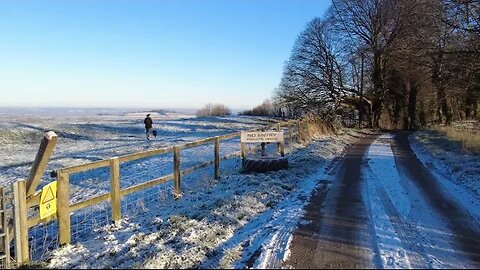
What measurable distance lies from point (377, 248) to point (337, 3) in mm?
42051

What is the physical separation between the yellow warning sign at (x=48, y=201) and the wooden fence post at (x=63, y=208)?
7cm

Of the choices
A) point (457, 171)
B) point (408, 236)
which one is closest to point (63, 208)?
point (408, 236)

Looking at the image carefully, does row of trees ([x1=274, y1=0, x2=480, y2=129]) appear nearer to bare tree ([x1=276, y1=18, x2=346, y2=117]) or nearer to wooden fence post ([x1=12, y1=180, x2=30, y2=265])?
bare tree ([x1=276, y1=18, x2=346, y2=117])

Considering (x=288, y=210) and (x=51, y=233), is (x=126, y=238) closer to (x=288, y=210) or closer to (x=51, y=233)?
(x=51, y=233)

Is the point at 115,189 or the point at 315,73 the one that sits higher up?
the point at 315,73

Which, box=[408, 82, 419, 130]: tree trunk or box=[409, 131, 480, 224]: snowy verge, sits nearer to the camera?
box=[409, 131, 480, 224]: snowy verge

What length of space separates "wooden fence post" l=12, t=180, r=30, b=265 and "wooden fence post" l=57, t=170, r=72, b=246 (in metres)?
0.60

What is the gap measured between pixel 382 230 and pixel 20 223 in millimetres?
5612

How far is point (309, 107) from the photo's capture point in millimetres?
44750

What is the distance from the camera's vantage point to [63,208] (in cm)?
686

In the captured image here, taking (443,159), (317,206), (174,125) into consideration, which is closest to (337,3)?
(174,125)

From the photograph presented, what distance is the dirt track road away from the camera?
218 inches

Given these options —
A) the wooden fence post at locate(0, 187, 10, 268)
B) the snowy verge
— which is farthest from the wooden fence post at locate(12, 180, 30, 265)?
the snowy verge

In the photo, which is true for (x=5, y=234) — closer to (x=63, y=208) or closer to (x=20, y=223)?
(x=20, y=223)
